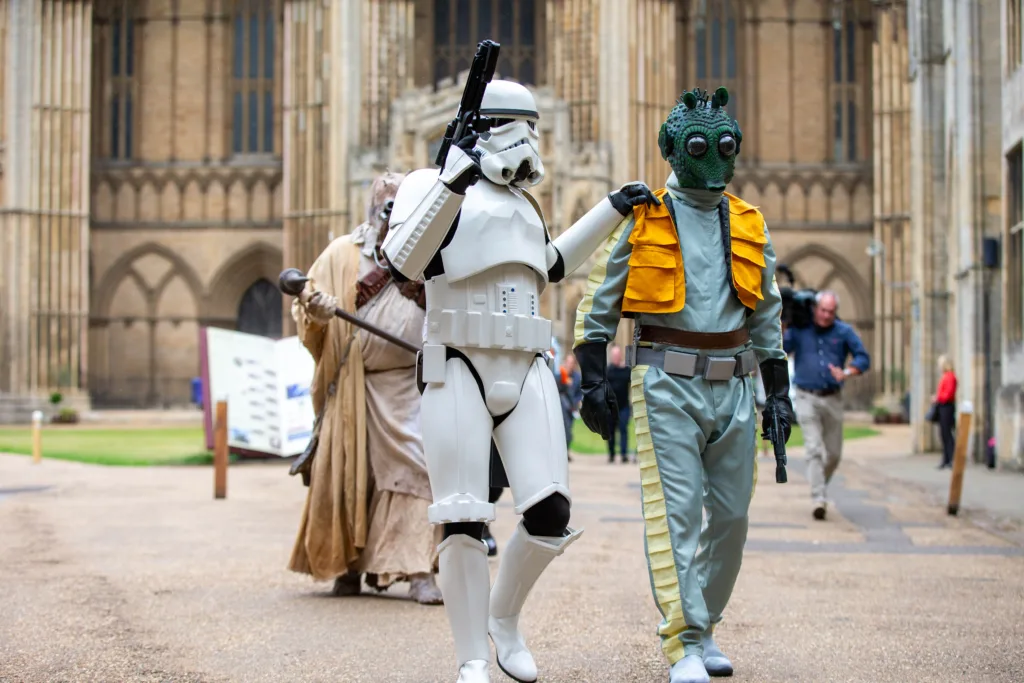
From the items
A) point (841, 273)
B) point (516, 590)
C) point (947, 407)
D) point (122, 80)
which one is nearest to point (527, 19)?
point (841, 273)

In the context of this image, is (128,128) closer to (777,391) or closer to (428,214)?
(777,391)

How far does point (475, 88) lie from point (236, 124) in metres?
40.9

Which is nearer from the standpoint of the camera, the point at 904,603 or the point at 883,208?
the point at 904,603

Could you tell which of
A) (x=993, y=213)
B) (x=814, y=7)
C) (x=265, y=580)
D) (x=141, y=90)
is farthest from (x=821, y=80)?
(x=265, y=580)

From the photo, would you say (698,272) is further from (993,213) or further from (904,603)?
(993,213)

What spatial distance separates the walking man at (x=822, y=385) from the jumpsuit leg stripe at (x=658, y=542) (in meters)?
6.57

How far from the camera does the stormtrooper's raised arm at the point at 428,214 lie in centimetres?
488

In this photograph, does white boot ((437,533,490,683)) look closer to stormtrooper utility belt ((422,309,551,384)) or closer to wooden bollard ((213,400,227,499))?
stormtrooper utility belt ((422,309,551,384))

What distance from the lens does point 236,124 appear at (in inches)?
1759

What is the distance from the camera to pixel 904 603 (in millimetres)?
7289

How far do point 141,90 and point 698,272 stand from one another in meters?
41.1

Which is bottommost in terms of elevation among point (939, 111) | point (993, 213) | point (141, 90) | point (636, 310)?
point (636, 310)

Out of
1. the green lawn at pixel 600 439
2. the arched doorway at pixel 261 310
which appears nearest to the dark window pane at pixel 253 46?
the arched doorway at pixel 261 310

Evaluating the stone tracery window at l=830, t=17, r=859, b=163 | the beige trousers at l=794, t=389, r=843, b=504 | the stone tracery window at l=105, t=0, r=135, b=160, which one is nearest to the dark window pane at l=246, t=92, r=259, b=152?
the stone tracery window at l=105, t=0, r=135, b=160
